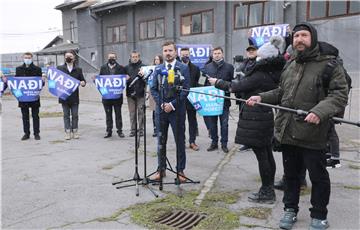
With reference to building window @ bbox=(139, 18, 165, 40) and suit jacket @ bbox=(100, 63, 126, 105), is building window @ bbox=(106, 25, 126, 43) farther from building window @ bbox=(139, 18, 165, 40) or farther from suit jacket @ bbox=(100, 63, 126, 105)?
suit jacket @ bbox=(100, 63, 126, 105)

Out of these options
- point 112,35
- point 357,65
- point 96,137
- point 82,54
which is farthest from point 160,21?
point 96,137

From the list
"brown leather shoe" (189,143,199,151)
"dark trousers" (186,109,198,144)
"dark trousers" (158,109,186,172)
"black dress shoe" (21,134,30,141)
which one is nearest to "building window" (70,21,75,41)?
"black dress shoe" (21,134,30,141)

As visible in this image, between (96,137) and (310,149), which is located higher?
(310,149)

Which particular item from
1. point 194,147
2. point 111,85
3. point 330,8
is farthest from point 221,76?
point 330,8

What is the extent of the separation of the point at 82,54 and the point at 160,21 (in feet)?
27.9

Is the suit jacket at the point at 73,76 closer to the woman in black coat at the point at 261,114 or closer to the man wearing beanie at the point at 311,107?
the woman in black coat at the point at 261,114

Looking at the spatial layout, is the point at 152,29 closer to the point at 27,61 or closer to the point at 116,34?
the point at 116,34

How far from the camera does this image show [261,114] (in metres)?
4.47

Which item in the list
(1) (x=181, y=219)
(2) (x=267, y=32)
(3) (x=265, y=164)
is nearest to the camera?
(1) (x=181, y=219)

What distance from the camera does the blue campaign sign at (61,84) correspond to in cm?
859

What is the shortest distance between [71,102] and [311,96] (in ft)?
20.9

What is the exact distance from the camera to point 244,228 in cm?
390

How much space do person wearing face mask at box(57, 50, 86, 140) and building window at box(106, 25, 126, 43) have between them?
1581cm

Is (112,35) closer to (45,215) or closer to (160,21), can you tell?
(160,21)
